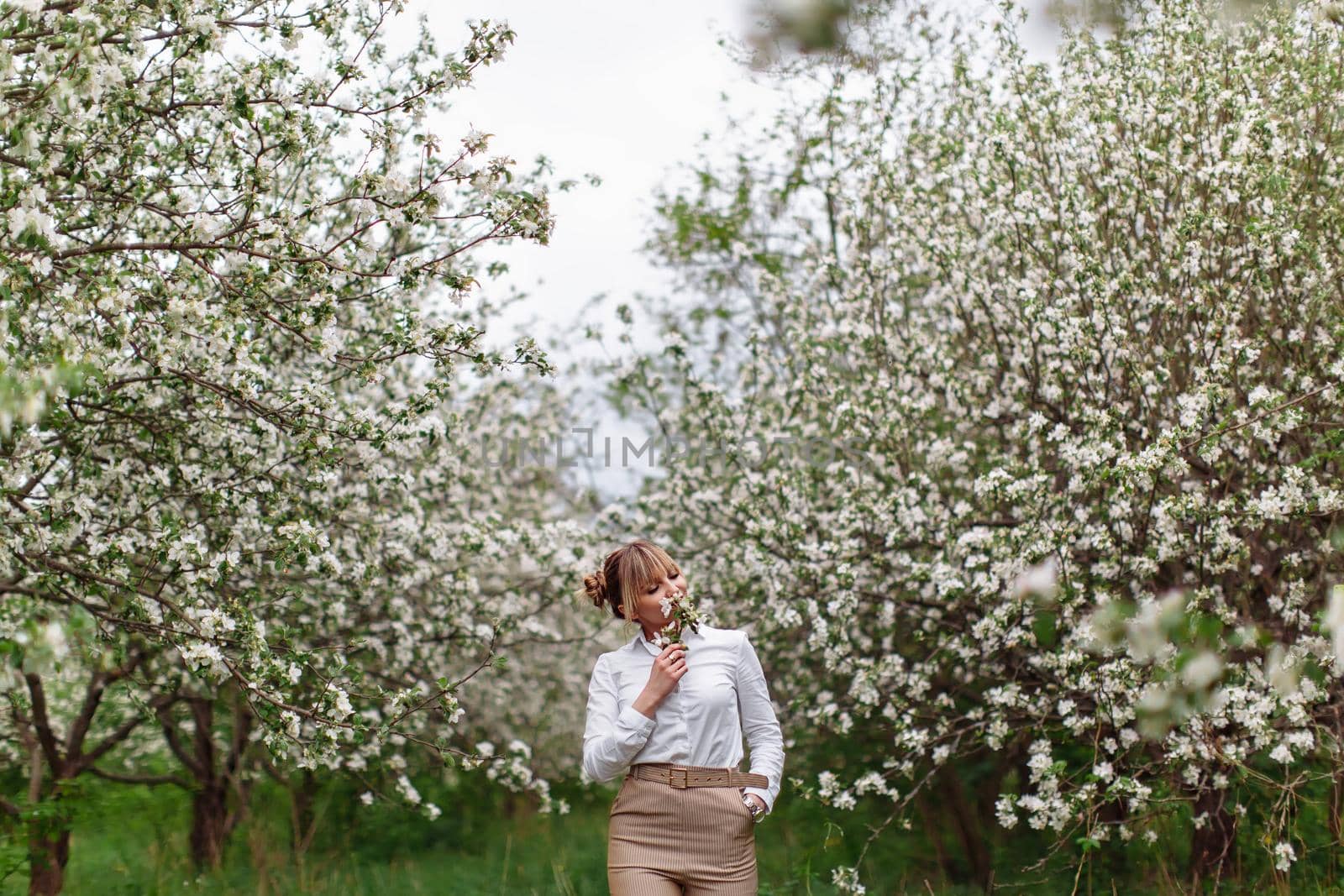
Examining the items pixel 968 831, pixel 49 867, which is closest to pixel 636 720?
pixel 49 867

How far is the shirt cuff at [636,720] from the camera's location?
3.35 m

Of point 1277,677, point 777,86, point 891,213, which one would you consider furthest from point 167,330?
point 777,86

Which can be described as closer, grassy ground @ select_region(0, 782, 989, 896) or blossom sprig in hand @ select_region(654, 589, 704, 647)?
blossom sprig in hand @ select_region(654, 589, 704, 647)

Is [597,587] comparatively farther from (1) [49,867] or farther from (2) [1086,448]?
(1) [49,867]

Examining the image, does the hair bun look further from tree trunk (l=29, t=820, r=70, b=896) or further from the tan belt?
tree trunk (l=29, t=820, r=70, b=896)

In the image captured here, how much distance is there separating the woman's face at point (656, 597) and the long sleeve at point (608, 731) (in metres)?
0.21

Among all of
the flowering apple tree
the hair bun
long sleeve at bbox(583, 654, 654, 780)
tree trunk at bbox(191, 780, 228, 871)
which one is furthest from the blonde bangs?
tree trunk at bbox(191, 780, 228, 871)

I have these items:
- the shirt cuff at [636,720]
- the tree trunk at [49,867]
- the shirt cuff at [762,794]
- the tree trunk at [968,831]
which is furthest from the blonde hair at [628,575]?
the tree trunk at [968,831]

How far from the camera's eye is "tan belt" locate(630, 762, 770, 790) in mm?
3401

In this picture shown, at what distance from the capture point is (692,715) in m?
3.44

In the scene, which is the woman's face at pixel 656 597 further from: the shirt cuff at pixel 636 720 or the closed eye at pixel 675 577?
the shirt cuff at pixel 636 720

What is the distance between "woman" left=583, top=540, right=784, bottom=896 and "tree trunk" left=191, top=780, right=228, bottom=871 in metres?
5.93

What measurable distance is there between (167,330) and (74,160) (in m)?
0.79

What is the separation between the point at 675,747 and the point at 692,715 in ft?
0.35
